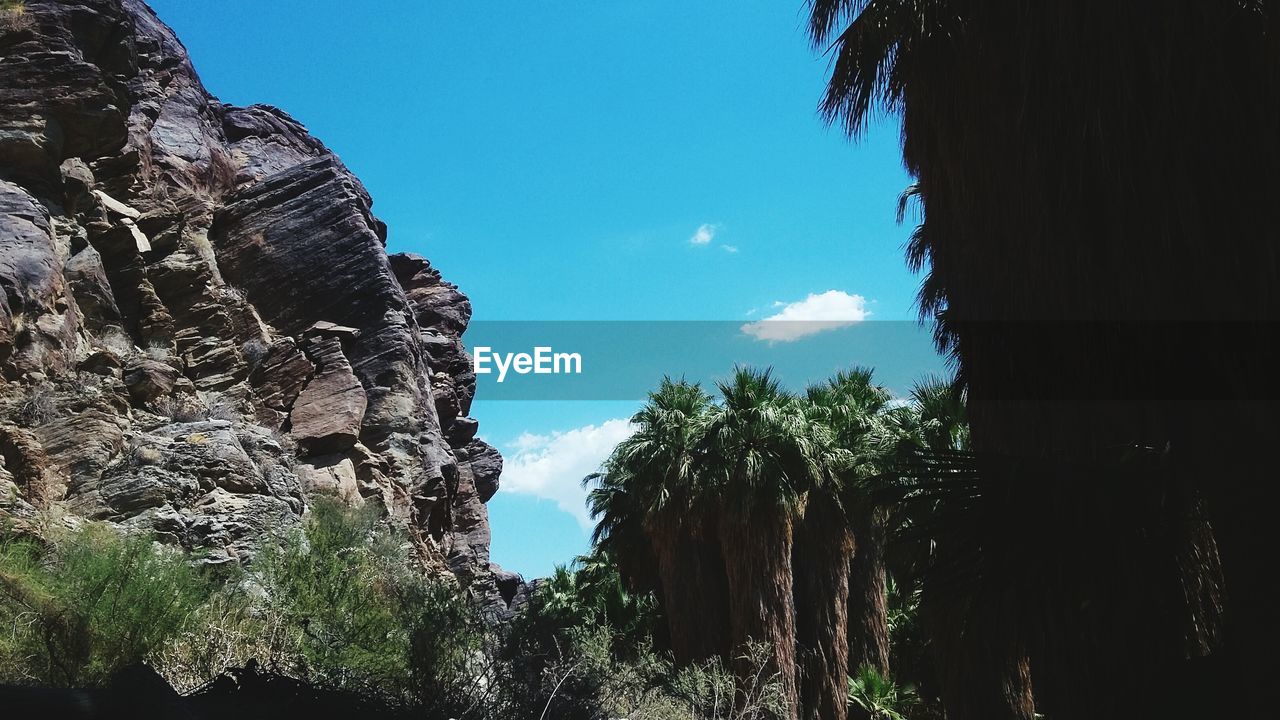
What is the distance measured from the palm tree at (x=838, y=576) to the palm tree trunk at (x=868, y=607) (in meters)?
0.02

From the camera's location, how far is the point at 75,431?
23656 millimetres

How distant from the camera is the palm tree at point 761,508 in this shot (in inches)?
885

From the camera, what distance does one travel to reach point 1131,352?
5.99 meters

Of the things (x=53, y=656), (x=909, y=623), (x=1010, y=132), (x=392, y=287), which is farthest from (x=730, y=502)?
(x=392, y=287)

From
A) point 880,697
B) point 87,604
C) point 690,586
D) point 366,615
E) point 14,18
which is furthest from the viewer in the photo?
point 14,18

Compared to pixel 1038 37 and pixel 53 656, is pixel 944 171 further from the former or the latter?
pixel 53 656

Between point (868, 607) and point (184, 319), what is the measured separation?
2599cm

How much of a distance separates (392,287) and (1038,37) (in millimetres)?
38320

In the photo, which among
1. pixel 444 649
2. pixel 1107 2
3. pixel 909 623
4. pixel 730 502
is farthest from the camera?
pixel 909 623

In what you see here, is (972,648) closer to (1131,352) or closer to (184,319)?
(1131,352)

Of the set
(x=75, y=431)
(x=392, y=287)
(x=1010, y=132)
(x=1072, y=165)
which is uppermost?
(x=392, y=287)

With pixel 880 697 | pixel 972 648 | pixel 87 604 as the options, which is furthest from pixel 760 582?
pixel 972 648

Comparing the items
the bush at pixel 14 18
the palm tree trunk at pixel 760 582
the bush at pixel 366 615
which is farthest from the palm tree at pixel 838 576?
the bush at pixel 14 18

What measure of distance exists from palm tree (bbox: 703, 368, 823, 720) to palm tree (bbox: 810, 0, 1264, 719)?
53.6 ft
